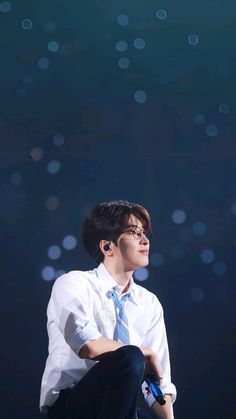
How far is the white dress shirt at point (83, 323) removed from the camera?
5.28ft

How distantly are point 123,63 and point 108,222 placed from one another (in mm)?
872

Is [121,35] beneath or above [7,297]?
above

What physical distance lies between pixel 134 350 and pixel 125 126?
→ 1249 millimetres

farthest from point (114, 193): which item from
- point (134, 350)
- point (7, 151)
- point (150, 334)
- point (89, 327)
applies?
point (134, 350)

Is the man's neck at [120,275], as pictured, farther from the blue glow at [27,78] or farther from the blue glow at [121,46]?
the blue glow at [121,46]

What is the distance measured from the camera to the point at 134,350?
1.44 m

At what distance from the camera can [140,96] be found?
249 cm

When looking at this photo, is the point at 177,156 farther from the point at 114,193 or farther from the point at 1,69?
the point at 1,69

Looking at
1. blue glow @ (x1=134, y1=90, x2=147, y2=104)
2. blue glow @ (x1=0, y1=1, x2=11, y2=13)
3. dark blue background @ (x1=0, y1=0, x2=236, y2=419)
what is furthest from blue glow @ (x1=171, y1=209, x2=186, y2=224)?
blue glow @ (x1=0, y1=1, x2=11, y2=13)

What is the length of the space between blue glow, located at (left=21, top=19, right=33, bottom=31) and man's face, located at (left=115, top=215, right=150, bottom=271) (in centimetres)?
106

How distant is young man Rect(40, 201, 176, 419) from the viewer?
4.68ft

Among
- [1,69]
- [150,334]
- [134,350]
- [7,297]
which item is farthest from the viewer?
[1,69]

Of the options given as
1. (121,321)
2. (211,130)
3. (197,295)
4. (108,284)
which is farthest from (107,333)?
(211,130)

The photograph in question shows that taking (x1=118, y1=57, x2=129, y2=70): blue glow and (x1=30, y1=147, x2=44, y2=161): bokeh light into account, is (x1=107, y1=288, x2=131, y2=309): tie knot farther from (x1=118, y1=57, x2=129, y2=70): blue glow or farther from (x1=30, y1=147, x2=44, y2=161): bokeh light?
(x1=118, y1=57, x2=129, y2=70): blue glow
